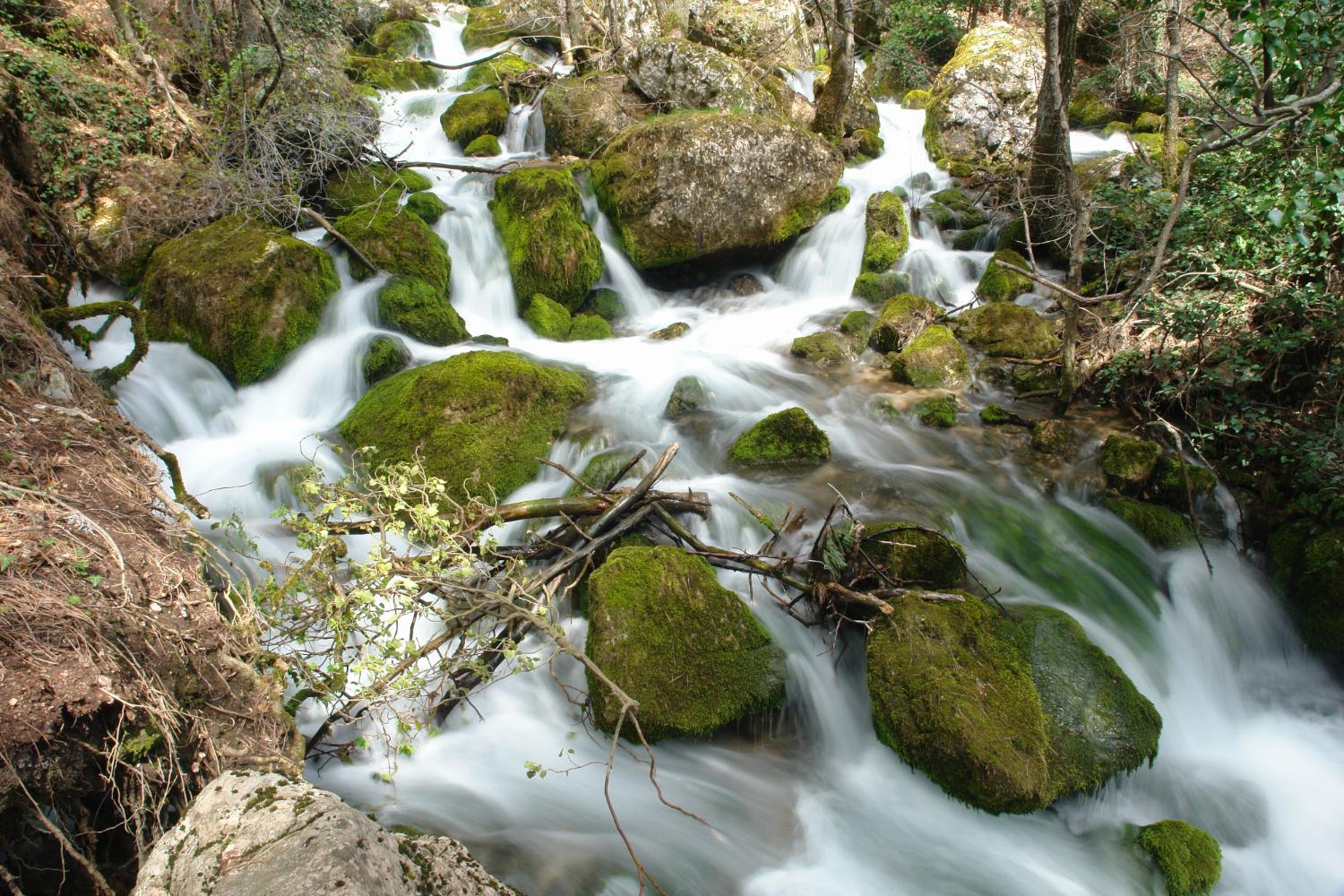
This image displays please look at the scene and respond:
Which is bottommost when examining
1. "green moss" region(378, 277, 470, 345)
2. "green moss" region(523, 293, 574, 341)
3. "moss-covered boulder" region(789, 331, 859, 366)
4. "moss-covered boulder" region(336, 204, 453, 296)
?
"moss-covered boulder" region(789, 331, 859, 366)

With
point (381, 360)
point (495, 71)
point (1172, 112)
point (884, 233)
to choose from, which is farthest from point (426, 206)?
point (1172, 112)

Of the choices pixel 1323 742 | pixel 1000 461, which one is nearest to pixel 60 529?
pixel 1000 461

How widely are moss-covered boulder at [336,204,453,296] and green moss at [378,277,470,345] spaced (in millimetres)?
400

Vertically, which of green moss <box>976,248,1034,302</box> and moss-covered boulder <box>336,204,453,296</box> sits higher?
moss-covered boulder <box>336,204,453,296</box>

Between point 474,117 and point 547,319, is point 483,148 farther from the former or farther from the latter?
point 547,319

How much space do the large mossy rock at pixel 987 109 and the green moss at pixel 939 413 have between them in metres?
8.78

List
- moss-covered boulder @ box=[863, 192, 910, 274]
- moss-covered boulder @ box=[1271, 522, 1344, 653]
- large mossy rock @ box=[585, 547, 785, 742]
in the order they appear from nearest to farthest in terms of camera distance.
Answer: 1. large mossy rock @ box=[585, 547, 785, 742]
2. moss-covered boulder @ box=[1271, 522, 1344, 653]
3. moss-covered boulder @ box=[863, 192, 910, 274]

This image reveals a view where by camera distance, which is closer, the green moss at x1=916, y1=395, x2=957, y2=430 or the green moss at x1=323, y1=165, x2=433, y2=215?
the green moss at x1=916, y1=395, x2=957, y2=430

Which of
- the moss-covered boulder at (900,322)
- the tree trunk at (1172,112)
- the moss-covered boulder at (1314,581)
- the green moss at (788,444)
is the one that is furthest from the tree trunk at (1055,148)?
the moss-covered boulder at (1314,581)

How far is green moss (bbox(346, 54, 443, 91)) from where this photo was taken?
14.7 m

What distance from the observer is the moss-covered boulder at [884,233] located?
10242 millimetres

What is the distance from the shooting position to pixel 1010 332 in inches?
317

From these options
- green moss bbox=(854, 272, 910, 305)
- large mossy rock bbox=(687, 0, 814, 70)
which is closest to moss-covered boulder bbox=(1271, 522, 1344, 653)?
green moss bbox=(854, 272, 910, 305)

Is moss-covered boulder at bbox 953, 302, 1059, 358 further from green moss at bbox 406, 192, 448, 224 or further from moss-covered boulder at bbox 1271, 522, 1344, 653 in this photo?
green moss at bbox 406, 192, 448, 224
